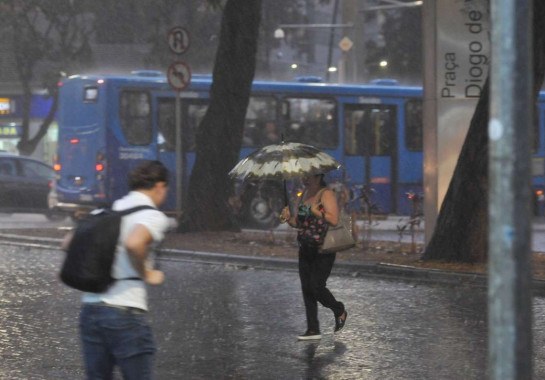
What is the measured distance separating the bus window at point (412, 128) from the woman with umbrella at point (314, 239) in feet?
62.7

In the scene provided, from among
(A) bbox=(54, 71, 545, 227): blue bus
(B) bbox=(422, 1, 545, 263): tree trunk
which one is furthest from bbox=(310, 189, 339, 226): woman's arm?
(A) bbox=(54, 71, 545, 227): blue bus

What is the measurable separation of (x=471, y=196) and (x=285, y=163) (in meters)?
6.22

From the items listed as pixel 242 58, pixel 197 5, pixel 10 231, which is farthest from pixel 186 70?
pixel 197 5

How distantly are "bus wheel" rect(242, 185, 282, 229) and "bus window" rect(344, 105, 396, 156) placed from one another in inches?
121

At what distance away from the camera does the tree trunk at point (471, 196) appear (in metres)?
16.3

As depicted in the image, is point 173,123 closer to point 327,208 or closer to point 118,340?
point 327,208

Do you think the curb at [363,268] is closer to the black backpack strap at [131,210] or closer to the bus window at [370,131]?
the black backpack strap at [131,210]

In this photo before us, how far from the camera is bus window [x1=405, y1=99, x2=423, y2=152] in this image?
29797 mm

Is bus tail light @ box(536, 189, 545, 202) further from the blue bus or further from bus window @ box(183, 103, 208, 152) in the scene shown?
bus window @ box(183, 103, 208, 152)

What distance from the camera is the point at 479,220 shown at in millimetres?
16672

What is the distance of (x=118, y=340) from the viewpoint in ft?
19.2

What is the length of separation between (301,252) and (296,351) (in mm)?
923

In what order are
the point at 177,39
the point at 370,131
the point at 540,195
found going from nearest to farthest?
the point at 177,39
the point at 370,131
the point at 540,195

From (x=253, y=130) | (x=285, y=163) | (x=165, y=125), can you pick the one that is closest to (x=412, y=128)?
(x=253, y=130)
